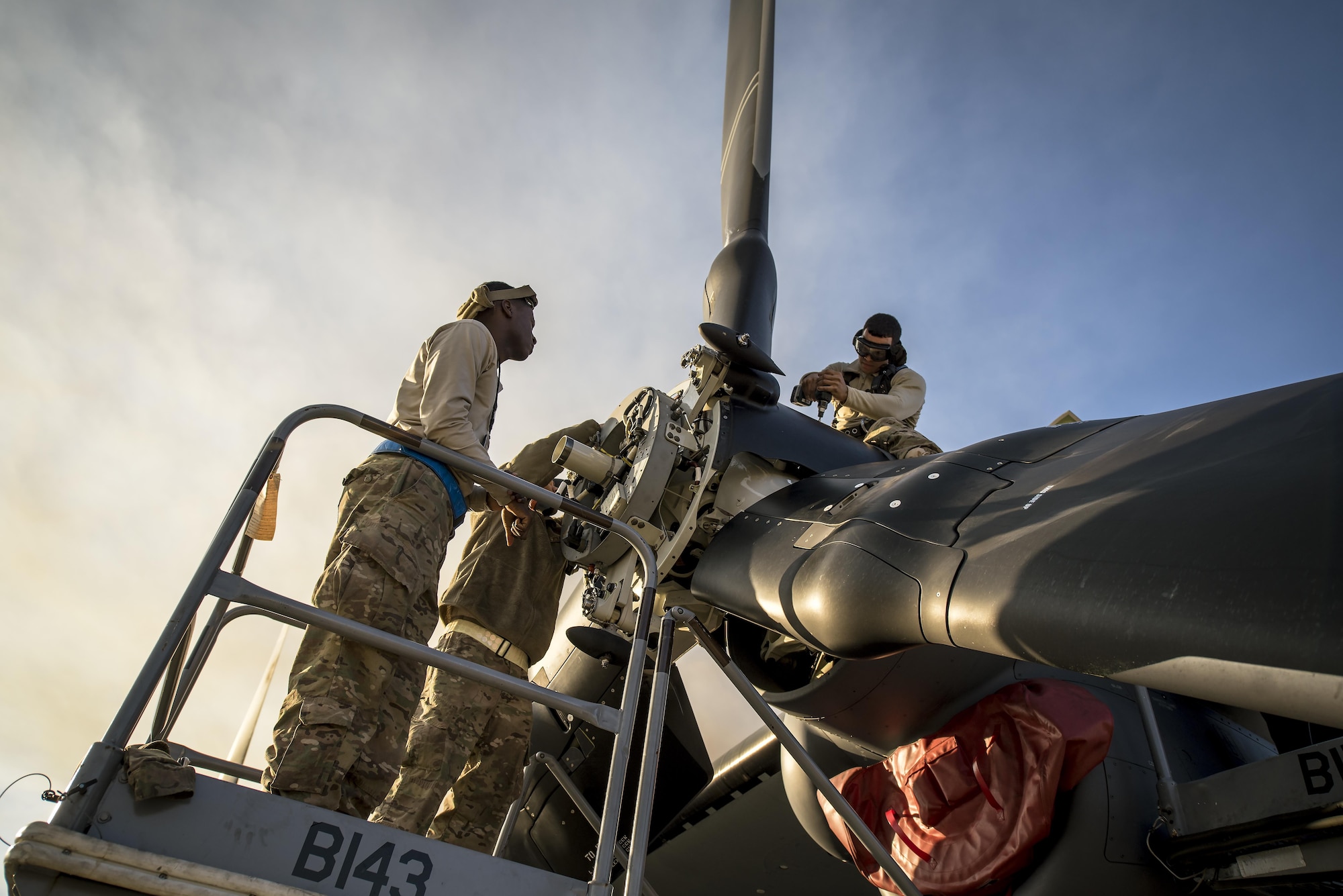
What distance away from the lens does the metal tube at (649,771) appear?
6.28 feet

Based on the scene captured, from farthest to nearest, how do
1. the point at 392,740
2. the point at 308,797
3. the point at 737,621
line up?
the point at 737,621 → the point at 392,740 → the point at 308,797

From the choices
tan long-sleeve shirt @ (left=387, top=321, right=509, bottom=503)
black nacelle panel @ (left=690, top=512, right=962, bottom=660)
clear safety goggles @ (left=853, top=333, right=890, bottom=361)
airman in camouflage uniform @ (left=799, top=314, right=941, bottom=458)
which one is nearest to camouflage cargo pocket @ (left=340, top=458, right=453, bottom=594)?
tan long-sleeve shirt @ (left=387, top=321, right=509, bottom=503)

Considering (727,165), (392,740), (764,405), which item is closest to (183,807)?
(392,740)

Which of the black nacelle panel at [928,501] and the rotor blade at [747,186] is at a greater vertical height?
the rotor blade at [747,186]

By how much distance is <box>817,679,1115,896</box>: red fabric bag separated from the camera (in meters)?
2.32

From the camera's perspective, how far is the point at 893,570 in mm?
1858

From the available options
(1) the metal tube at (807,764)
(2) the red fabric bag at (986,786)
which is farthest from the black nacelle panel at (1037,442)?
(1) the metal tube at (807,764)

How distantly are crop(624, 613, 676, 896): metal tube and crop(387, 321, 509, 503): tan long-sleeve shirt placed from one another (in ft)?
3.77

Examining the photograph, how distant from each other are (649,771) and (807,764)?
26.8 inches

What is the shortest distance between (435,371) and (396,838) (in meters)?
2.00

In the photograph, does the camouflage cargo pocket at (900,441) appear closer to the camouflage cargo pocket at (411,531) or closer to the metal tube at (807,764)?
the metal tube at (807,764)

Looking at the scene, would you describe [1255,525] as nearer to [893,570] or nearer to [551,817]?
[893,570]

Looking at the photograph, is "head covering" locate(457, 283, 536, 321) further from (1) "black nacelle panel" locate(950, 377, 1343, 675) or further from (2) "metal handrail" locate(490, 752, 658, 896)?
(1) "black nacelle panel" locate(950, 377, 1343, 675)

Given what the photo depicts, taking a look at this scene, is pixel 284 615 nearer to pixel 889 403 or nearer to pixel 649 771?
pixel 649 771
